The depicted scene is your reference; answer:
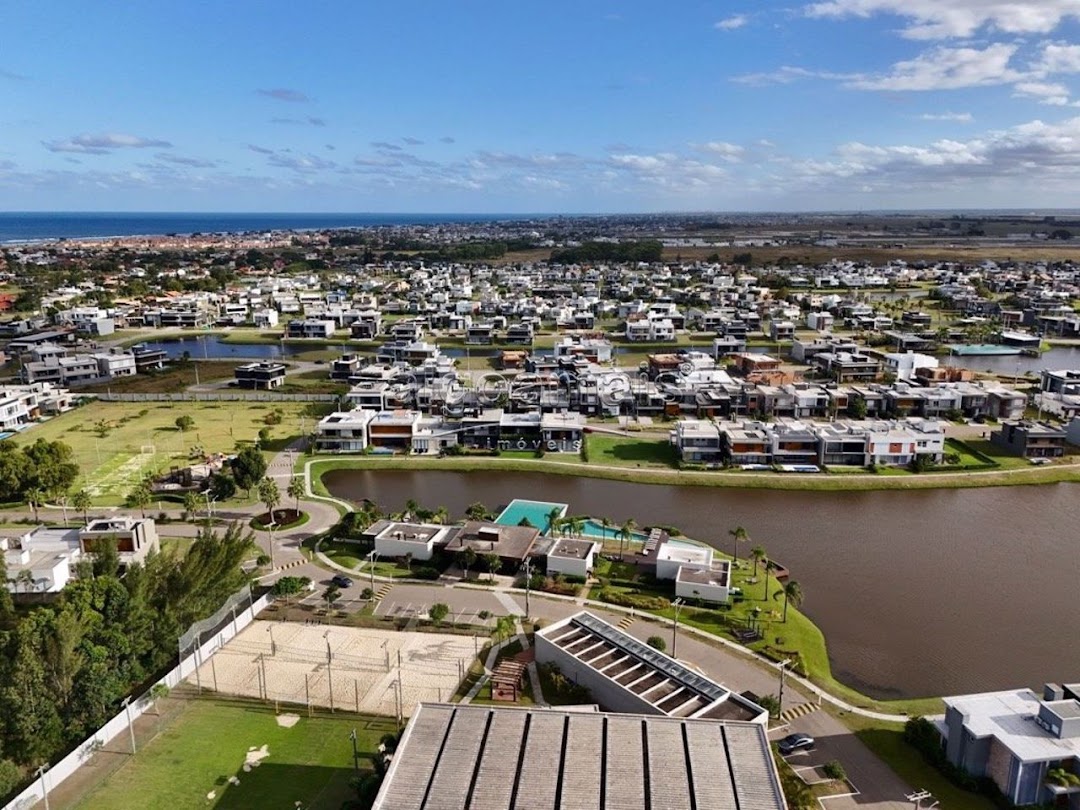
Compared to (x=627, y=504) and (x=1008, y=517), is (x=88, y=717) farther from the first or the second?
(x=1008, y=517)

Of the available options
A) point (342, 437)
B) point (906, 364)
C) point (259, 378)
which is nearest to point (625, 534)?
point (342, 437)

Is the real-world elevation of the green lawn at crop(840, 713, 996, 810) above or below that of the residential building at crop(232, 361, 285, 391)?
below

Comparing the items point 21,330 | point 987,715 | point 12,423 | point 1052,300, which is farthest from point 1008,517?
point 21,330

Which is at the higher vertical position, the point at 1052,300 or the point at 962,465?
the point at 1052,300

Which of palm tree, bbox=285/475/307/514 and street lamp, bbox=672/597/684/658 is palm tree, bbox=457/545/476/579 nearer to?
street lamp, bbox=672/597/684/658

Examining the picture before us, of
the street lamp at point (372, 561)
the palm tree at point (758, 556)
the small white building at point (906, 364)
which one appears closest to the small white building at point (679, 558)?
the palm tree at point (758, 556)

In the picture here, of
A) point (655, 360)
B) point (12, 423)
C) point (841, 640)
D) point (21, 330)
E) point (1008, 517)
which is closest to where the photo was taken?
point (841, 640)

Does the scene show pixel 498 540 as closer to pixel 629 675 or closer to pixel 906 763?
pixel 629 675

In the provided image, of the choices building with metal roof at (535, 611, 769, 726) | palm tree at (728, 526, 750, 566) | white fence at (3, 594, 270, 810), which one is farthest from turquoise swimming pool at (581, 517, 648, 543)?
white fence at (3, 594, 270, 810)
